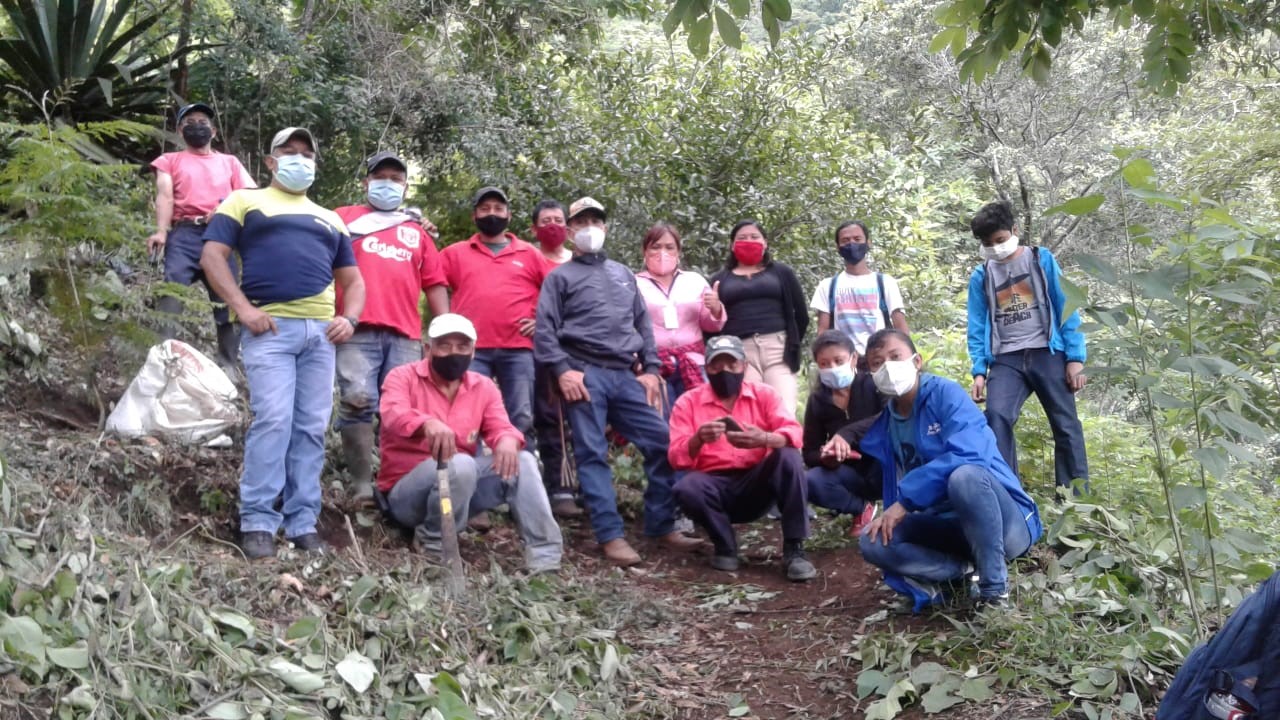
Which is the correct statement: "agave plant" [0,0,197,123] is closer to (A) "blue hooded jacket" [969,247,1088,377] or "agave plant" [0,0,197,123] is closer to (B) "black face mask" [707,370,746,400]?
(B) "black face mask" [707,370,746,400]

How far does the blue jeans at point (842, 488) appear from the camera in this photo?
700 centimetres

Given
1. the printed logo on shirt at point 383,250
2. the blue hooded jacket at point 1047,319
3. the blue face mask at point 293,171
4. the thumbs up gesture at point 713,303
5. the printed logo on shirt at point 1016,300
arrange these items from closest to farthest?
1. the blue face mask at point 293,171
2. the blue hooded jacket at point 1047,319
3. the printed logo on shirt at point 1016,300
4. the printed logo on shirt at point 383,250
5. the thumbs up gesture at point 713,303

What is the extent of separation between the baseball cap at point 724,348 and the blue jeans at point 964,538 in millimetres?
1586

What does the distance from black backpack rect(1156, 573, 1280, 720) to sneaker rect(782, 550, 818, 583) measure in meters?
3.26

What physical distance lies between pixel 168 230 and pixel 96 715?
170 inches

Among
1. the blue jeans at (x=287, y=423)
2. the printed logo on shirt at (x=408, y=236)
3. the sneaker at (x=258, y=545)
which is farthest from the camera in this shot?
the printed logo on shirt at (x=408, y=236)

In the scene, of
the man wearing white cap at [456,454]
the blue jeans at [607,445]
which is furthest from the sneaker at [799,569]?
the man wearing white cap at [456,454]

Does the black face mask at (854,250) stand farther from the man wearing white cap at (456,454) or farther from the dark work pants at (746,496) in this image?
the man wearing white cap at (456,454)

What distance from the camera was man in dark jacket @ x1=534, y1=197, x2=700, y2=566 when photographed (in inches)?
267

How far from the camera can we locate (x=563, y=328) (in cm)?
700

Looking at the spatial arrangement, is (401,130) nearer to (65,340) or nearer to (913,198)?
(65,340)

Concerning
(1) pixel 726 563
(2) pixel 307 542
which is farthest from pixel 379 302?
(1) pixel 726 563

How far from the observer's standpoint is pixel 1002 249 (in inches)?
261

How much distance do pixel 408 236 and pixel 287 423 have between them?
171 cm
